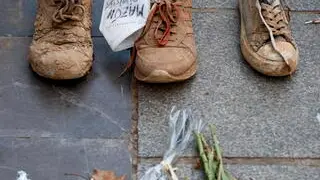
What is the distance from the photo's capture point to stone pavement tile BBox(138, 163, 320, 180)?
211 centimetres

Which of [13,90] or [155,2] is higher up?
[155,2]

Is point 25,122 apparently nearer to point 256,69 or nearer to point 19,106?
point 19,106

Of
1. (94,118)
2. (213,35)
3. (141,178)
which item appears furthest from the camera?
(213,35)

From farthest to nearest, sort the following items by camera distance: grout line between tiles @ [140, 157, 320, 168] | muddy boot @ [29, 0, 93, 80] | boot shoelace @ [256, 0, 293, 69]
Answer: boot shoelace @ [256, 0, 293, 69], muddy boot @ [29, 0, 93, 80], grout line between tiles @ [140, 157, 320, 168]

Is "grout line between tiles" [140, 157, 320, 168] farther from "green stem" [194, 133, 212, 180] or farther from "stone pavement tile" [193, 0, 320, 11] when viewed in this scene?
"stone pavement tile" [193, 0, 320, 11]

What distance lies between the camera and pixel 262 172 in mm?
2133

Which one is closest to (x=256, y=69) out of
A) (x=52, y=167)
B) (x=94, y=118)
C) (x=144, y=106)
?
(x=144, y=106)

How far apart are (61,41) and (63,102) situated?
0.68 ft

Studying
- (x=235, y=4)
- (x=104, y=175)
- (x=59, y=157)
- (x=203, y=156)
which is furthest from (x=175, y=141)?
(x=235, y=4)

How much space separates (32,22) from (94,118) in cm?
51

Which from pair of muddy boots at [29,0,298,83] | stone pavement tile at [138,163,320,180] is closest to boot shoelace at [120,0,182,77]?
pair of muddy boots at [29,0,298,83]

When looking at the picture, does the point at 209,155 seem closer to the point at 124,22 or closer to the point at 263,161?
the point at 263,161

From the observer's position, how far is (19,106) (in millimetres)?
2250

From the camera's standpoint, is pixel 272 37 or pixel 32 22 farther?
pixel 32 22
